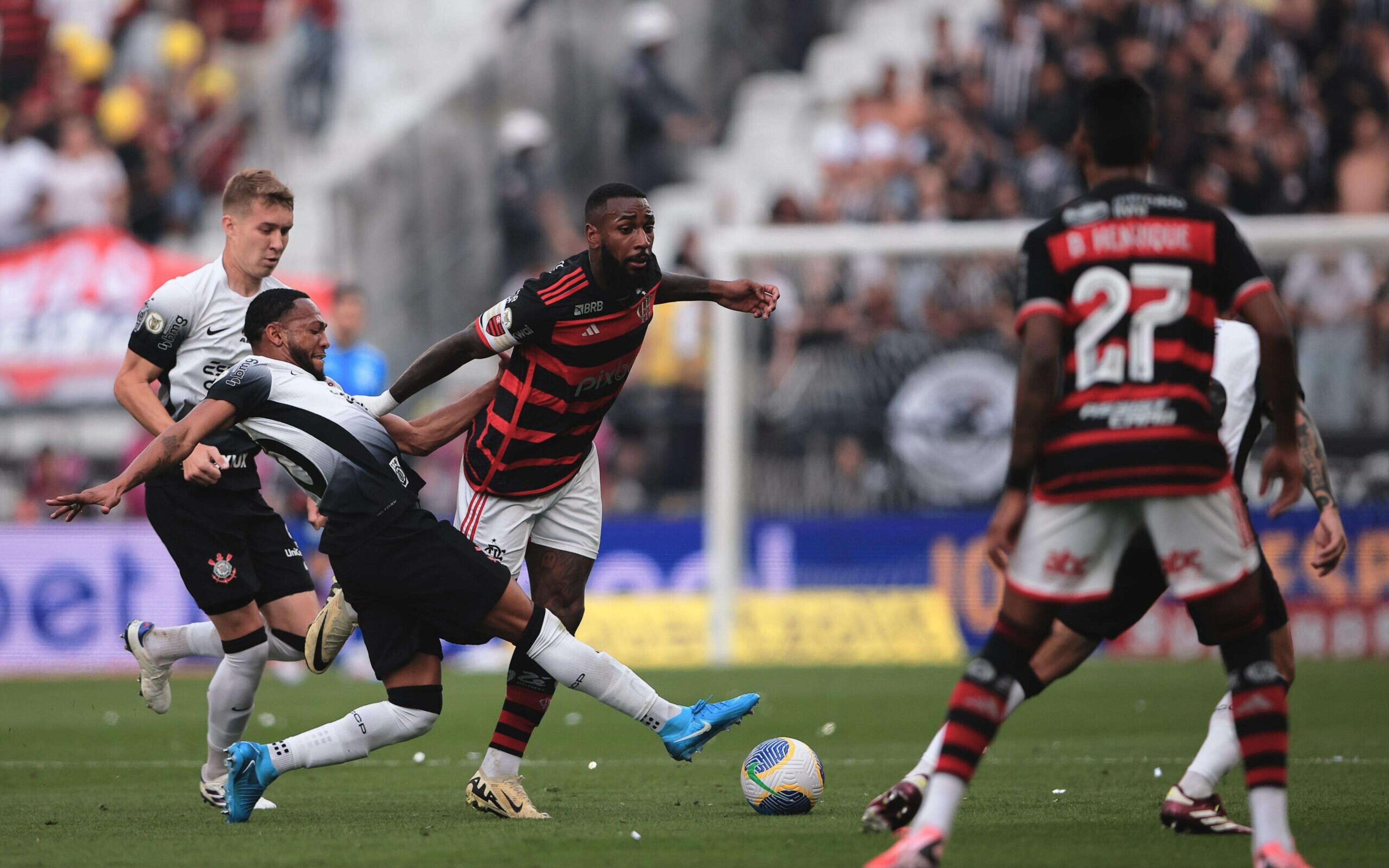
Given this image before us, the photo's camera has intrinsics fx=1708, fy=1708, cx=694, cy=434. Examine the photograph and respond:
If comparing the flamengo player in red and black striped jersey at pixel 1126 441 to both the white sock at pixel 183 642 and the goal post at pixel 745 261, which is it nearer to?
the white sock at pixel 183 642

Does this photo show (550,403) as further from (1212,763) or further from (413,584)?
(1212,763)

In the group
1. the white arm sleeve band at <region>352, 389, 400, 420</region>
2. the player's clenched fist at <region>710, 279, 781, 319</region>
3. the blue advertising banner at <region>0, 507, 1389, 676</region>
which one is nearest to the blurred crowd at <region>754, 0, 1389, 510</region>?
the blue advertising banner at <region>0, 507, 1389, 676</region>

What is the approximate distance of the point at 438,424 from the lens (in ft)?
23.4

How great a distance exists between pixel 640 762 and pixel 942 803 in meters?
4.37

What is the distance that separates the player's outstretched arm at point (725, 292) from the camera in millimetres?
7320

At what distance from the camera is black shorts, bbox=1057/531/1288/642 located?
624 centimetres

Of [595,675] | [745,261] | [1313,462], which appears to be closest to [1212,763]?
A: [1313,462]

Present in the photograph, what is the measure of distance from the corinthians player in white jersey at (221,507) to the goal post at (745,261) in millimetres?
7903

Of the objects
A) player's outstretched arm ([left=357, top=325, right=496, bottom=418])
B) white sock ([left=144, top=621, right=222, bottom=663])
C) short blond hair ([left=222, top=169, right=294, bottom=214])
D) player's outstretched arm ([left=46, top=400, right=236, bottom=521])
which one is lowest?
white sock ([left=144, top=621, right=222, bottom=663])

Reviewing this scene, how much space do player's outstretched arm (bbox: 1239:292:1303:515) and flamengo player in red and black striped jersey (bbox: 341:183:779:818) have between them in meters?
2.58

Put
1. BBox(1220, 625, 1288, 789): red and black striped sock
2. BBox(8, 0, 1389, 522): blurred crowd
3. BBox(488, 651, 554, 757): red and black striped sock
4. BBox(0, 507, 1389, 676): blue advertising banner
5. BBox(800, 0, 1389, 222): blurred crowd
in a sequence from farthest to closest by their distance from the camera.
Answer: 1. BBox(800, 0, 1389, 222): blurred crowd
2. BBox(8, 0, 1389, 522): blurred crowd
3. BBox(0, 507, 1389, 676): blue advertising banner
4. BBox(488, 651, 554, 757): red and black striped sock
5. BBox(1220, 625, 1288, 789): red and black striped sock

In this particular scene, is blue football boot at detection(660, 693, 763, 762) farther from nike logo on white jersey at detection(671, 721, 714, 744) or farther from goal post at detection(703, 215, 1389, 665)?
goal post at detection(703, 215, 1389, 665)

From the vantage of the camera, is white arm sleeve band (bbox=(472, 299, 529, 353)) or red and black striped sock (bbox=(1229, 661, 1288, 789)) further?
white arm sleeve band (bbox=(472, 299, 529, 353))

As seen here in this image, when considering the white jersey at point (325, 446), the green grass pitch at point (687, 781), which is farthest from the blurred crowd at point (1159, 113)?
the white jersey at point (325, 446)
